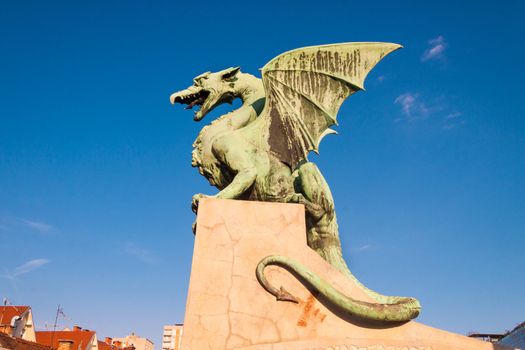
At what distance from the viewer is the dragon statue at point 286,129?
545cm

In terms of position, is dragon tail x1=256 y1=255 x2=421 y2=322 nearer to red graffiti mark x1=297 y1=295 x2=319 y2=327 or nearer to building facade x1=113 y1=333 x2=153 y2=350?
red graffiti mark x1=297 y1=295 x2=319 y2=327

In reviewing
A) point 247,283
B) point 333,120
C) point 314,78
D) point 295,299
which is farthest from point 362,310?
point 314,78

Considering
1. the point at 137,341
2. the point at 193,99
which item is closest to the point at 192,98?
the point at 193,99

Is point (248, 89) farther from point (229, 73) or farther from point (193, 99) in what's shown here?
point (193, 99)

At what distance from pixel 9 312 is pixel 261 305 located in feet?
92.8

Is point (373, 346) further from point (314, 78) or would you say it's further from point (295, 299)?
point (314, 78)

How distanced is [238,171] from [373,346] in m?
2.57

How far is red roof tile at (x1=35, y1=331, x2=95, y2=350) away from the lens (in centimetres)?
2800

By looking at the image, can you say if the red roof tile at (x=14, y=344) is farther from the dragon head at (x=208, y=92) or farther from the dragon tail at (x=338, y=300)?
the dragon tail at (x=338, y=300)

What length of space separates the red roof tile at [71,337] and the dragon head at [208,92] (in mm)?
25899

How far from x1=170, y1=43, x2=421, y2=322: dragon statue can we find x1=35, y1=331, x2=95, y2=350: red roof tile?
26.2 m

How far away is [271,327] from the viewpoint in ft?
14.1

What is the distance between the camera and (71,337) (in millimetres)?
29062

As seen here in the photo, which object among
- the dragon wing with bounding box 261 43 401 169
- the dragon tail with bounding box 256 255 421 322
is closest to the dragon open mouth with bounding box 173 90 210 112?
the dragon wing with bounding box 261 43 401 169
